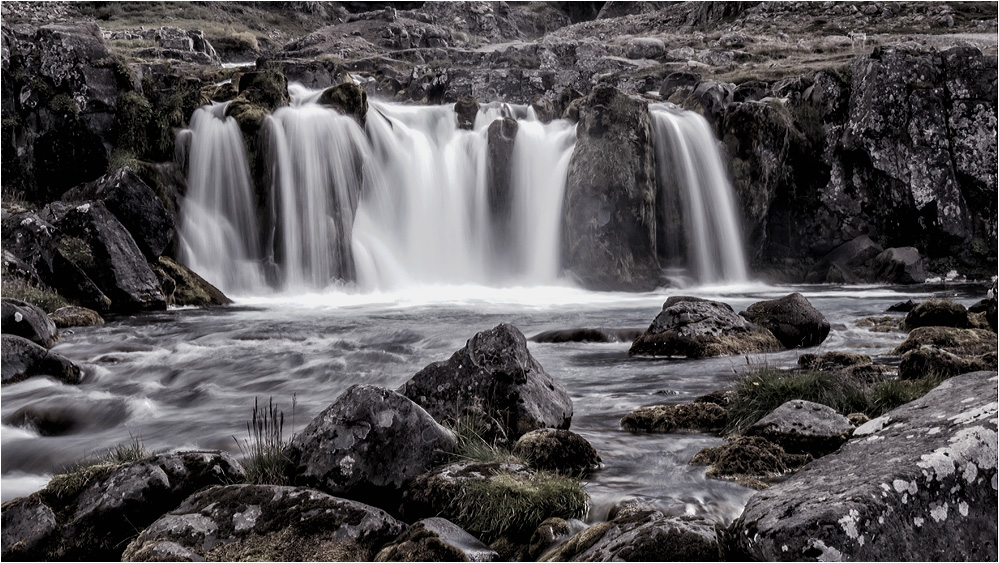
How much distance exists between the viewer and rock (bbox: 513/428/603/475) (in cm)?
565

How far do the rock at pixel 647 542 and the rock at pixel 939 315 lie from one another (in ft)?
35.3

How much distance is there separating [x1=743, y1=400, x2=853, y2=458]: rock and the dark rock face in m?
18.6

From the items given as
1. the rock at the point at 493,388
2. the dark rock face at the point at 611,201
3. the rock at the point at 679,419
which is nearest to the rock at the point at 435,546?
the rock at the point at 493,388

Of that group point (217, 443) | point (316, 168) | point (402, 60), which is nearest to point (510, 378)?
point (217, 443)

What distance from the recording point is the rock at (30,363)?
30.8ft

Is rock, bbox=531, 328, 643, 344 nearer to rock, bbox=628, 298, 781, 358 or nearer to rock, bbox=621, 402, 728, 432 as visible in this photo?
rock, bbox=628, 298, 781, 358

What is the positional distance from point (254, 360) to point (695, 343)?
24.3ft

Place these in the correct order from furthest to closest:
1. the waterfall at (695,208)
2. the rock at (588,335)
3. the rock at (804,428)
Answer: the waterfall at (695,208)
the rock at (588,335)
the rock at (804,428)

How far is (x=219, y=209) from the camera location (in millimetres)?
22234

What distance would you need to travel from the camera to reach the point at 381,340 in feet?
46.0

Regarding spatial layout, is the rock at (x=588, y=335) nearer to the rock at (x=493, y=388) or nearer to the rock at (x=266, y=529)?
the rock at (x=493, y=388)

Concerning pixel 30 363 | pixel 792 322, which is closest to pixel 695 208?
pixel 792 322

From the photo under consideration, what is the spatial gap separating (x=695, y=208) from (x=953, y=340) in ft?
56.3

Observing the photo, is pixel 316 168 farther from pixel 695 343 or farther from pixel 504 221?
pixel 695 343
